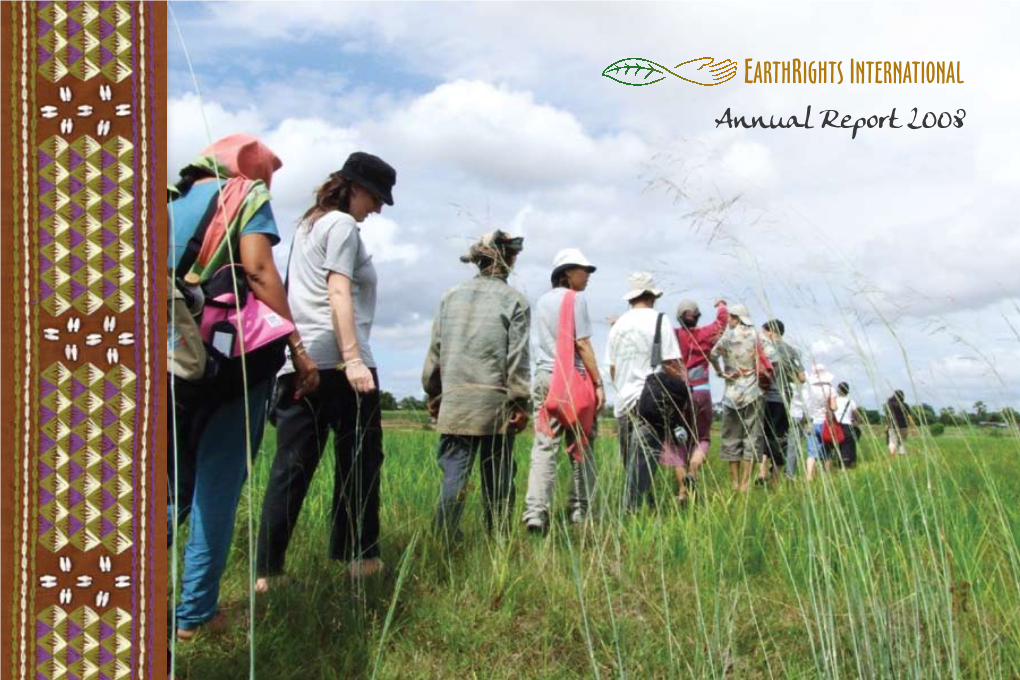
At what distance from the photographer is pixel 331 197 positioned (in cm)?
336

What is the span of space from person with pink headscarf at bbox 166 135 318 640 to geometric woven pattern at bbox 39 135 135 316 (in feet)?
1.87

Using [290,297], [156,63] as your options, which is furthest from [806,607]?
[156,63]

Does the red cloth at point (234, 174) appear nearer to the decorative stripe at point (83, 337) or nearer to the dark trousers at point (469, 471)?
the decorative stripe at point (83, 337)

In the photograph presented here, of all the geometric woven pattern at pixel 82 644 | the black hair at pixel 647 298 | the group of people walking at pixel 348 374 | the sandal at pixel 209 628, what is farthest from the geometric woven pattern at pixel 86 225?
the black hair at pixel 647 298

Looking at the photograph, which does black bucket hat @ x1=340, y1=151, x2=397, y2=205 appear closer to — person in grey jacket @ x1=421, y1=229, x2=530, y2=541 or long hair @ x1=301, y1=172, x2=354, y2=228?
long hair @ x1=301, y1=172, x2=354, y2=228

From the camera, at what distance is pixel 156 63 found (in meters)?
1.75

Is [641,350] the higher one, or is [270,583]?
[641,350]

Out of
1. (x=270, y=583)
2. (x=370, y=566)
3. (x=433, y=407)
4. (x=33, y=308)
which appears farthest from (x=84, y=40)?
(x=433, y=407)

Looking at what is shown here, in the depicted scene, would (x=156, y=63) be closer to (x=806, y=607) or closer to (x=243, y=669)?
(x=243, y=669)

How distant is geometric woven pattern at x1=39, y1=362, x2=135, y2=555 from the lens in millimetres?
1705

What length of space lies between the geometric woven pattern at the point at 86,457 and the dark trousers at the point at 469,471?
2.01 meters

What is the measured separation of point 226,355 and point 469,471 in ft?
→ 5.71

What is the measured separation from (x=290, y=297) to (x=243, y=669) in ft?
4.17

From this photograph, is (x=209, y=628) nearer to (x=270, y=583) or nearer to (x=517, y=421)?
(x=270, y=583)
